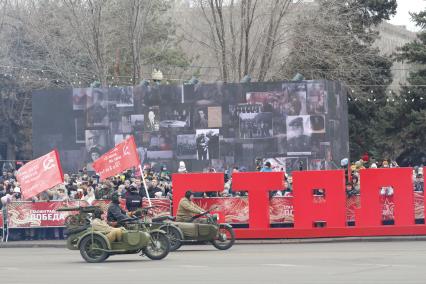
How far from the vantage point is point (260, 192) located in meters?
30.7

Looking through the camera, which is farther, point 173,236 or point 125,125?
point 125,125

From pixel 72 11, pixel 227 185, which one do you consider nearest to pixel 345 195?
pixel 227 185

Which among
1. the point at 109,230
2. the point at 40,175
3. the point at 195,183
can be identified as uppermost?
the point at 40,175

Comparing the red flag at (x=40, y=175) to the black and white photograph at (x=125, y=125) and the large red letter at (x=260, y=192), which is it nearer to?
the large red letter at (x=260, y=192)

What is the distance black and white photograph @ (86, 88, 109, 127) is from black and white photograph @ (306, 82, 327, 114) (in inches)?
322

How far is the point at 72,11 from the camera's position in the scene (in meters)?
51.4

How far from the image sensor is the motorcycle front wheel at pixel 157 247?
23891 mm

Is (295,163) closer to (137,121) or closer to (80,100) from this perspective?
(137,121)

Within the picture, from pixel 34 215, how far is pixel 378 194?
10543mm

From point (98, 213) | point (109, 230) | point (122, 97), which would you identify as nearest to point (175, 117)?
point (122, 97)

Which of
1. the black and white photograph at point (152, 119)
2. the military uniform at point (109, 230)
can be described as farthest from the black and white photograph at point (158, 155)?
the military uniform at point (109, 230)

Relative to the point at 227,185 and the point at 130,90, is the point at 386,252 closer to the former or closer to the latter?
the point at 227,185

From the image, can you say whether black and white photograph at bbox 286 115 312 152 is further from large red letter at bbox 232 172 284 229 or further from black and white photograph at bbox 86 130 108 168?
large red letter at bbox 232 172 284 229

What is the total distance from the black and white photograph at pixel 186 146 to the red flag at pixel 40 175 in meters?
11.4
